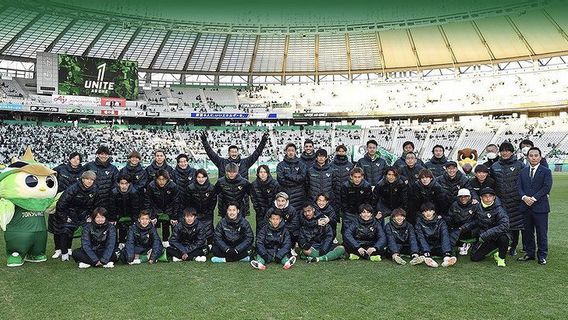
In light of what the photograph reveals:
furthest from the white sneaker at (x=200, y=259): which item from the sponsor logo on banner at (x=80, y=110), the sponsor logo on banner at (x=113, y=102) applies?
the sponsor logo on banner at (x=80, y=110)

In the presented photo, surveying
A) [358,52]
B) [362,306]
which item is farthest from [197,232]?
[358,52]

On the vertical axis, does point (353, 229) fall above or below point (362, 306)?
above

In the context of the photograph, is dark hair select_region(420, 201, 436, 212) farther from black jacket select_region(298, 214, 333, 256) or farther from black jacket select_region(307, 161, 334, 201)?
black jacket select_region(307, 161, 334, 201)

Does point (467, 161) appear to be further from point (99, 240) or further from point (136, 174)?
point (99, 240)

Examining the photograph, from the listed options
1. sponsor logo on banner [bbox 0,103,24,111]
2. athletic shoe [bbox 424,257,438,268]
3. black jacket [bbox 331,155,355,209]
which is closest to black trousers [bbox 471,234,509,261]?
athletic shoe [bbox 424,257,438,268]

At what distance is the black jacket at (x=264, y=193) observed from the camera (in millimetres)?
8234

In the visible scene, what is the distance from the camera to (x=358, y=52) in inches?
1897

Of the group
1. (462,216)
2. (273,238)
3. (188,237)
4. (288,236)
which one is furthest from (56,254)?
(462,216)

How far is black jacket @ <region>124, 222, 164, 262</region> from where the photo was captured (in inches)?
289

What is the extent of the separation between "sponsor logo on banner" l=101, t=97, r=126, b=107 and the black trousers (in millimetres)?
40949

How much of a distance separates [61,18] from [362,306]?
39246 millimetres

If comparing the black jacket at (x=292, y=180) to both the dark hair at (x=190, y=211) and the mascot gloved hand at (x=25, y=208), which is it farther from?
the mascot gloved hand at (x=25, y=208)

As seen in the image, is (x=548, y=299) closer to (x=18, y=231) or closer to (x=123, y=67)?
(x=18, y=231)

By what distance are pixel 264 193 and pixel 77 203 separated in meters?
3.28
